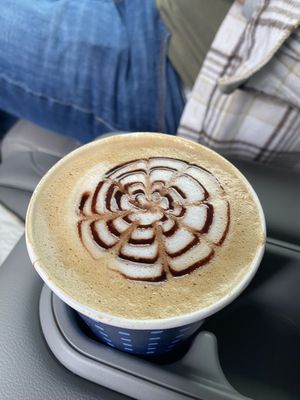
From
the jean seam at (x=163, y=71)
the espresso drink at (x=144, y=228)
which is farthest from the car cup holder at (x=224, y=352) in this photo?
the jean seam at (x=163, y=71)

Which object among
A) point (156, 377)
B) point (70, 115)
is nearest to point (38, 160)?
point (70, 115)

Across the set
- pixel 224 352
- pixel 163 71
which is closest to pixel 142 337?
pixel 224 352

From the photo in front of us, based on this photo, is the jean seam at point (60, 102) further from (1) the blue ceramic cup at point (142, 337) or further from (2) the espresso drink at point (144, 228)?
(1) the blue ceramic cup at point (142, 337)

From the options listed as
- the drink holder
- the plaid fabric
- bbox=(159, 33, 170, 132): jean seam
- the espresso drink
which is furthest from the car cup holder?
bbox=(159, 33, 170, 132): jean seam

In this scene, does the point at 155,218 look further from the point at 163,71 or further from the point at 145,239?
the point at 163,71

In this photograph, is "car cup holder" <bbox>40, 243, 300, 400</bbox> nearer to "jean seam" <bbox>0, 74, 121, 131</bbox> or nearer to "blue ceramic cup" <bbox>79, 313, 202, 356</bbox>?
"blue ceramic cup" <bbox>79, 313, 202, 356</bbox>

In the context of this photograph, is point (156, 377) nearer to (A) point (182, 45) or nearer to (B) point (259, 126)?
(B) point (259, 126)
